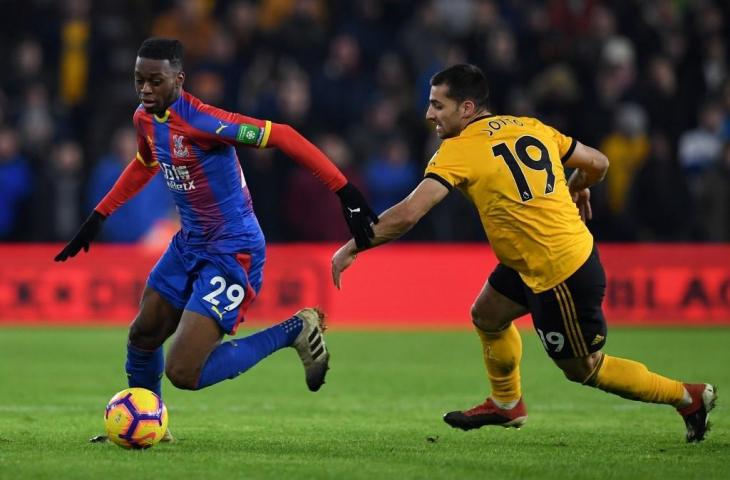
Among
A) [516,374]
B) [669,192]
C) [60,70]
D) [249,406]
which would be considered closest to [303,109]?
[60,70]

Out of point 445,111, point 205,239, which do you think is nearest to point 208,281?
point 205,239

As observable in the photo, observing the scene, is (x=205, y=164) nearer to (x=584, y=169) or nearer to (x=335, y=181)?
(x=335, y=181)

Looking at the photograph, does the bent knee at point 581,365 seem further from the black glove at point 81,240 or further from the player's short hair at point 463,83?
the black glove at point 81,240

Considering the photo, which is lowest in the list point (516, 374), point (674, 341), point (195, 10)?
point (674, 341)

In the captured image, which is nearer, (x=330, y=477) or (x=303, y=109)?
(x=330, y=477)

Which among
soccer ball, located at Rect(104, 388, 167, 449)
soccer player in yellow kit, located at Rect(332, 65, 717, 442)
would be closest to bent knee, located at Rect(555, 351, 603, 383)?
soccer player in yellow kit, located at Rect(332, 65, 717, 442)

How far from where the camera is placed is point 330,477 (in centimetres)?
640

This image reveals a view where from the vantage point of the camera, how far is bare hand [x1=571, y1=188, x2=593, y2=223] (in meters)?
8.26

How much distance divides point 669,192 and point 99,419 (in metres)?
9.50

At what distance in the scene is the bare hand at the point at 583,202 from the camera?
826cm

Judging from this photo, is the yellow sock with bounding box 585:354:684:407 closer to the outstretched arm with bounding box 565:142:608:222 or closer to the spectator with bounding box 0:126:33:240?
the outstretched arm with bounding box 565:142:608:222

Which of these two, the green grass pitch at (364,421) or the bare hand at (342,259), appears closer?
the green grass pitch at (364,421)

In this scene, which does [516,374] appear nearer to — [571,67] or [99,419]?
[99,419]

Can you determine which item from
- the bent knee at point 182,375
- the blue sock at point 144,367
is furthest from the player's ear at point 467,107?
the blue sock at point 144,367
